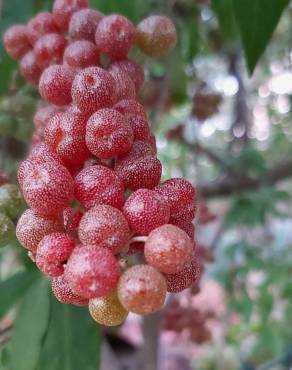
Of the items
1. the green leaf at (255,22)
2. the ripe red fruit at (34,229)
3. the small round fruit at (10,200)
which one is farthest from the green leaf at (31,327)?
the green leaf at (255,22)

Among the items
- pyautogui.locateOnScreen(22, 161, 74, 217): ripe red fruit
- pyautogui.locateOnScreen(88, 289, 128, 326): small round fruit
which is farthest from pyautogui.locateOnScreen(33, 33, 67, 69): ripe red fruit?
pyautogui.locateOnScreen(88, 289, 128, 326): small round fruit

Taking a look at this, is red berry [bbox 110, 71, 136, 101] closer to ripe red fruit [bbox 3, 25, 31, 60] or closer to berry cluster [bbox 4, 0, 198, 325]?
berry cluster [bbox 4, 0, 198, 325]

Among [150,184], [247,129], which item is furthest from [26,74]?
[247,129]

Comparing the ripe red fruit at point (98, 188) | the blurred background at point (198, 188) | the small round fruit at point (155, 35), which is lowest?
the blurred background at point (198, 188)

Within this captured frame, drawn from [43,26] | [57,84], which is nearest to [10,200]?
[57,84]

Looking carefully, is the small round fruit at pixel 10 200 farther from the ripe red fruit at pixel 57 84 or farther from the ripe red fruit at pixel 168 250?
the ripe red fruit at pixel 168 250

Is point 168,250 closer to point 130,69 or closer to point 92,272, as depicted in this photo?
point 92,272

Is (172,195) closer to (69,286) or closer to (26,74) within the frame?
(69,286)
